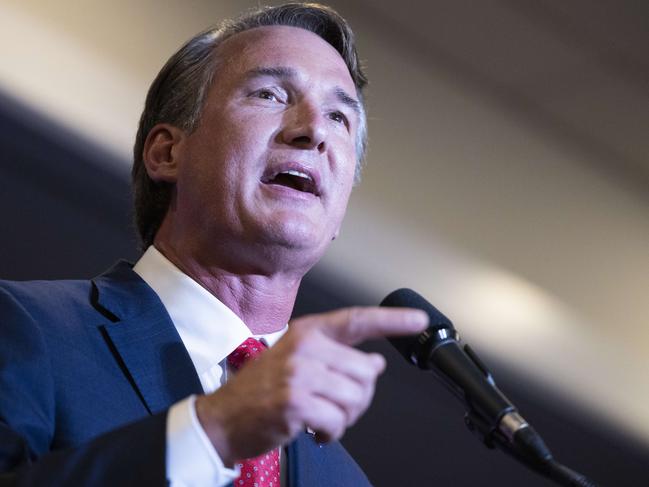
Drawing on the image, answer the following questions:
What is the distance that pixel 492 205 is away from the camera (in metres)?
2.39

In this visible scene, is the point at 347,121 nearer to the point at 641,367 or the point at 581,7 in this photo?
the point at 581,7

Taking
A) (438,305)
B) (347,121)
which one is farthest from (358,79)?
(438,305)

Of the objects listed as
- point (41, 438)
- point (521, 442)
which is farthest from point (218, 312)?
point (521, 442)

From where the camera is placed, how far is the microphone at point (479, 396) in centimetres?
97

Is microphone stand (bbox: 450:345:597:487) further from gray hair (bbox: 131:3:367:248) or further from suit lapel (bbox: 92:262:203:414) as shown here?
gray hair (bbox: 131:3:367:248)

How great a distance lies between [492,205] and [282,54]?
2.82ft

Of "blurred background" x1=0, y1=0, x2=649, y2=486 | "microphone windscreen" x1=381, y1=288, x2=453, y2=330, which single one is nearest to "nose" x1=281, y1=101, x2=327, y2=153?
"microphone windscreen" x1=381, y1=288, x2=453, y2=330

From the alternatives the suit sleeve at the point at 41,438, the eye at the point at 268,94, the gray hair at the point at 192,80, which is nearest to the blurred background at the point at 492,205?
the gray hair at the point at 192,80

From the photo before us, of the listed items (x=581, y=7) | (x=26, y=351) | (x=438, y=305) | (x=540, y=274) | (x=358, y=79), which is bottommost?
(x=26, y=351)

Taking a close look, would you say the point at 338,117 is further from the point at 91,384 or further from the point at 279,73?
the point at 91,384

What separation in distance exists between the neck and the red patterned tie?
129 millimetres

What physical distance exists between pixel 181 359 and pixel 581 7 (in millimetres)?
1521

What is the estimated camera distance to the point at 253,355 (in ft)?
4.67

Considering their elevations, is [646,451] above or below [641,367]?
below
